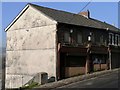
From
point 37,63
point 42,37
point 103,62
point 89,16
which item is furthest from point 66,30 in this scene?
point 89,16

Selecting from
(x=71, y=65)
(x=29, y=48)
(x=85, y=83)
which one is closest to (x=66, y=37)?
(x=71, y=65)

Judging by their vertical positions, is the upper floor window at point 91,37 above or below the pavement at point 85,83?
above

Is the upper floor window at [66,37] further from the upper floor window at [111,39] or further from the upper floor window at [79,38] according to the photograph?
the upper floor window at [111,39]

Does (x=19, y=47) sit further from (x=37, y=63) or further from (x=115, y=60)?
(x=115, y=60)

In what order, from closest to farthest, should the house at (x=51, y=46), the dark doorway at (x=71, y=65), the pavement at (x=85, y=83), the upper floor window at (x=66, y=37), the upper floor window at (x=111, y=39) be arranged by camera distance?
the pavement at (x=85, y=83)
the house at (x=51, y=46)
the dark doorway at (x=71, y=65)
the upper floor window at (x=66, y=37)
the upper floor window at (x=111, y=39)

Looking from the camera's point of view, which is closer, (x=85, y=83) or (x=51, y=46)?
(x=85, y=83)

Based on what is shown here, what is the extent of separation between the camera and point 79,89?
22281 millimetres

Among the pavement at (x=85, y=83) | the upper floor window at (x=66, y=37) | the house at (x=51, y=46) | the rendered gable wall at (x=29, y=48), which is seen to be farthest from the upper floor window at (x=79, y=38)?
the pavement at (x=85, y=83)

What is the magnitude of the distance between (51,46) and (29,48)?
4131mm

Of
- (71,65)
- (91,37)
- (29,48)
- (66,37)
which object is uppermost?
(91,37)

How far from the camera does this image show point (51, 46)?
104 ft

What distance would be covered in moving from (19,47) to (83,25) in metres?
8.68

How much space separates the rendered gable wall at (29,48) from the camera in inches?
1258

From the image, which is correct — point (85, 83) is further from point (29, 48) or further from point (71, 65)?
point (29, 48)
